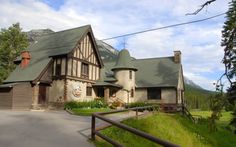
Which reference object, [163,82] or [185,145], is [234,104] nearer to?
[185,145]

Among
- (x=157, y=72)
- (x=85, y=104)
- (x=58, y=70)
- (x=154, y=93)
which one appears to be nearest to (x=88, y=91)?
(x=58, y=70)

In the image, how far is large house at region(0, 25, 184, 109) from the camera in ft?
100

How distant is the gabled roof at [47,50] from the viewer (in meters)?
31.7

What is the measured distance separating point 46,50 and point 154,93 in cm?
1544

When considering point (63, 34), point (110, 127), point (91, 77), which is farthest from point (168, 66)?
point (110, 127)

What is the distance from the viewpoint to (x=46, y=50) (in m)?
35.3

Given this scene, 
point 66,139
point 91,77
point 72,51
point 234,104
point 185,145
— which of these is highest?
point 72,51

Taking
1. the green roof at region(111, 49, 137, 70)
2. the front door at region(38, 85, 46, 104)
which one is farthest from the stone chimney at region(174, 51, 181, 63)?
the front door at region(38, 85, 46, 104)

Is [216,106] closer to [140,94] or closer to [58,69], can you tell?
[58,69]

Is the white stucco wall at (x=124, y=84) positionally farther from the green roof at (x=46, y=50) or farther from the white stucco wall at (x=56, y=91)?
the white stucco wall at (x=56, y=91)

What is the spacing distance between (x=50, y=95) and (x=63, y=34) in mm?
8714

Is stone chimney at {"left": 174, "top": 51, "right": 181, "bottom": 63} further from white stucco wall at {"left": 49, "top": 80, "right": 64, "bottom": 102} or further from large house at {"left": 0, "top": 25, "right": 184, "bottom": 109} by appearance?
white stucco wall at {"left": 49, "top": 80, "right": 64, "bottom": 102}

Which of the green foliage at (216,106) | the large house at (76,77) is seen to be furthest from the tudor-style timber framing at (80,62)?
the green foliage at (216,106)

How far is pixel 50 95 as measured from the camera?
32375 millimetres
